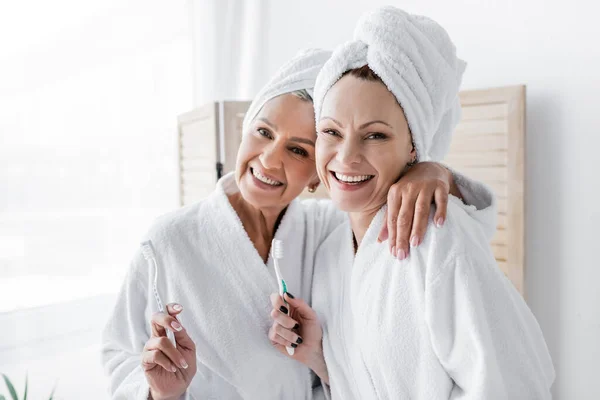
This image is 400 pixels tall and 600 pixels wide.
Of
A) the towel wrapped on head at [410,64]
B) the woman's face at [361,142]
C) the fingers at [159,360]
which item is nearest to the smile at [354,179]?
the woman's face at [361,142]

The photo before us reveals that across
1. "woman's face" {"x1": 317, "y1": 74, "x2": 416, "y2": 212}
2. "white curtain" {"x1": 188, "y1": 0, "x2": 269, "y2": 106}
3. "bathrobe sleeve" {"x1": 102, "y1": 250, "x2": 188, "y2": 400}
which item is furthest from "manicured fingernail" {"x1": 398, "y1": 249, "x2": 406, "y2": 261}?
"white curtain" {"x1": 188, "y1": 0, "x2": 269, "y2": 106}

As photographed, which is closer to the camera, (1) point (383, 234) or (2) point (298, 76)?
(1) point (383, 234)

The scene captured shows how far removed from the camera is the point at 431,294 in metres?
0.79

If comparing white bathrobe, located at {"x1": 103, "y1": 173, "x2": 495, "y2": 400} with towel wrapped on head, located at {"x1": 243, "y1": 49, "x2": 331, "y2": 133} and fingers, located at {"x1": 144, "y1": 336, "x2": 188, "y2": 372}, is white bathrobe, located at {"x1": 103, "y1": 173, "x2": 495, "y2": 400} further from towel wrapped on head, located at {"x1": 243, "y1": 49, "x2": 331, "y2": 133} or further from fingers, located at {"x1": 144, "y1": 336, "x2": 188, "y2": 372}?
towel wrapped on head, located at {"x1": 243, "y1": 49, "x2": 331, "y2": 133}

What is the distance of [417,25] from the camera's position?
0.85 m

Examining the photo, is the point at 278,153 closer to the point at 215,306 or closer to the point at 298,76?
the point at 298,76

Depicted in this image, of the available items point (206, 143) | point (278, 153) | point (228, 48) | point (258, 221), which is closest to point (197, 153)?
point (206, 143)

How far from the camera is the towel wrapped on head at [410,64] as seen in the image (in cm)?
82

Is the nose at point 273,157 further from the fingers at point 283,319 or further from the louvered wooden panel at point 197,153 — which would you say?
the louvered wooden panel at point 197,153

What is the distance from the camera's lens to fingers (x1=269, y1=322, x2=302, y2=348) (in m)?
1.00

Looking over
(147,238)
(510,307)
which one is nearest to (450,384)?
(510,307)

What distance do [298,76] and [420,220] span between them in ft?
1.28

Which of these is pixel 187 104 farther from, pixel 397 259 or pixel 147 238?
pixel 397 259

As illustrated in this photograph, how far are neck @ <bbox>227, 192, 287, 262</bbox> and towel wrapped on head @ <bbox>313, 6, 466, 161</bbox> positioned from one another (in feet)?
1.15
